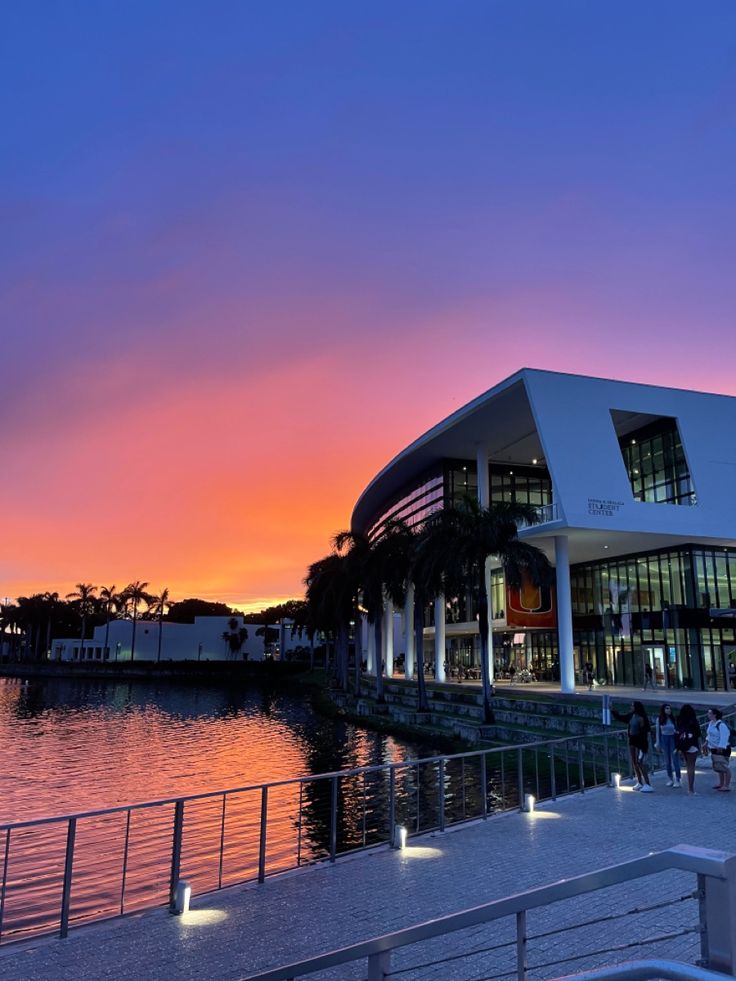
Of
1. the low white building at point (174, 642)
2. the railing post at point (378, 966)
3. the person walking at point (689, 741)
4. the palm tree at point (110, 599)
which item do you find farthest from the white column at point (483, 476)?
the palm tree at point (110, 599)

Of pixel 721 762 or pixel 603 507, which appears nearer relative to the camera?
pixel 721 762

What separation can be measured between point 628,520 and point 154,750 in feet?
82.1

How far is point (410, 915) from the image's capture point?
7660mm

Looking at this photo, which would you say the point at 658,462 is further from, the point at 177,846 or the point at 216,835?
the point at 177,846

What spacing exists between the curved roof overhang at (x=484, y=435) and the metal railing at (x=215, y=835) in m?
25.3

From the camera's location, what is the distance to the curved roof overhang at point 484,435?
42.8 metres

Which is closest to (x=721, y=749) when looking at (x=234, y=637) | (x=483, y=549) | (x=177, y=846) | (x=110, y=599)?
(x=177, y=846)

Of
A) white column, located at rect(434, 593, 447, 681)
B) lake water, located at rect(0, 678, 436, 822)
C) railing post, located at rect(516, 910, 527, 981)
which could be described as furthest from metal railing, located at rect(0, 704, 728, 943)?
white column, located at rect(434, 593, 447, 681)

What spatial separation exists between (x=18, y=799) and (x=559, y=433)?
29369 mm

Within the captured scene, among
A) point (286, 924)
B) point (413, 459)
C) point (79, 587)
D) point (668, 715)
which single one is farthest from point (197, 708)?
point (79, 587)

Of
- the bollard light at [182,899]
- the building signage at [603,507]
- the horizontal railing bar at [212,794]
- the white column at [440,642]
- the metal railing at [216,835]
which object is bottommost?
the metal railing at [216,835]

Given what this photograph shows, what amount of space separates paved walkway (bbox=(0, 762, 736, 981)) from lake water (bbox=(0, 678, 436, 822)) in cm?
1066

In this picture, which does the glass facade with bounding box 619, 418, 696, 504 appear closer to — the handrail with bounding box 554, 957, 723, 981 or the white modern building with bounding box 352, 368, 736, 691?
the white modern building with bounding box 352, 368, 736, 691

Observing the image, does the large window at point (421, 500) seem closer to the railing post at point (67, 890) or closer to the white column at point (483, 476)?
the white column at point (483, 476)
